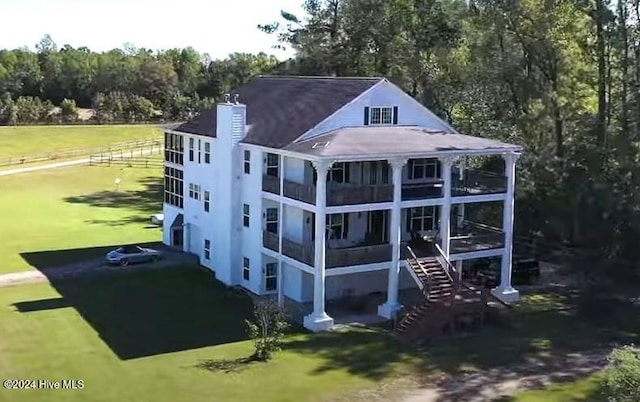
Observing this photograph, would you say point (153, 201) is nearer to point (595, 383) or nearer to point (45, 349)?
point (45, 349)

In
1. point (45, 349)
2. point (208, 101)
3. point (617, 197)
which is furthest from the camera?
point (208, 101)

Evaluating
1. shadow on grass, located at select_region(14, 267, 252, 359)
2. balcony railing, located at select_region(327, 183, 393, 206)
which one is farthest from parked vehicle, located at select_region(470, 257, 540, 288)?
shadow on grass, located at select_region(14, 267, 252, 359)

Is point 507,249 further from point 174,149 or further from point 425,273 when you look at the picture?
point 174,149

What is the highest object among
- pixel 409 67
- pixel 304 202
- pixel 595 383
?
pixel 409 67

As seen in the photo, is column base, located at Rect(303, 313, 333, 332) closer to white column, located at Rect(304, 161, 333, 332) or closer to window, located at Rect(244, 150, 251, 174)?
white column, located at Rect(304, 161, 333, 332)

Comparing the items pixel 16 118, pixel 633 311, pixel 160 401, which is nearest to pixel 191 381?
pixel 160 401

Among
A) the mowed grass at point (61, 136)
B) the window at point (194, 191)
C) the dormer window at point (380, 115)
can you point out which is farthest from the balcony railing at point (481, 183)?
the mowed grass at point (61, 136)
